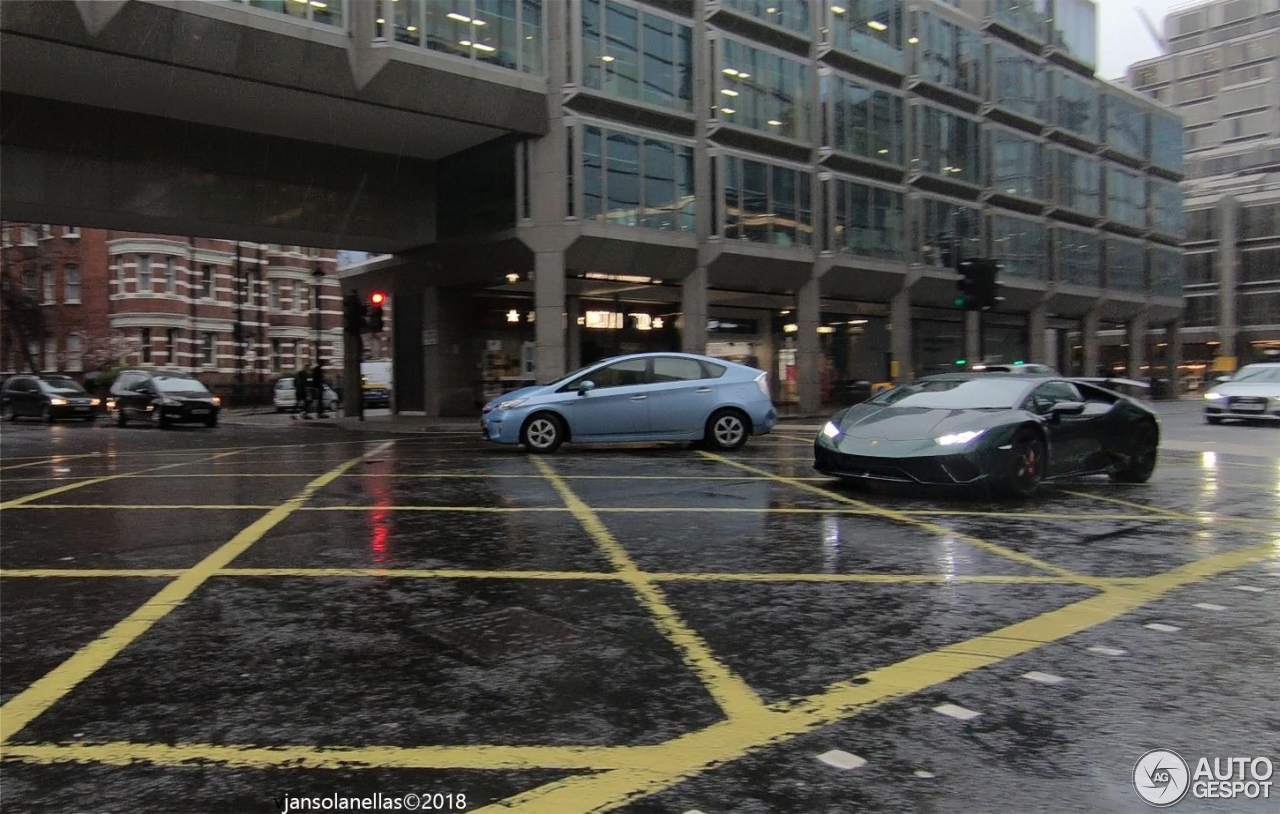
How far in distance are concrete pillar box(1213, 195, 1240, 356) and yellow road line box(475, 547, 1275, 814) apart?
260ft

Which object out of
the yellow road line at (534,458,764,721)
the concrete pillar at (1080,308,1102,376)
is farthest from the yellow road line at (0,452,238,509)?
the concrete pillar at (1080,308,1102,376)

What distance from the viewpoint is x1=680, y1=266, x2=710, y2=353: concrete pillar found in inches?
1086

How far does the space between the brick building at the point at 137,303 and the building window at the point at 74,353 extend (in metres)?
0.06

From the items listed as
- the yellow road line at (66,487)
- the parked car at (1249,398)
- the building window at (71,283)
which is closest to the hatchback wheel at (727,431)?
the yellow road line at (66,487)

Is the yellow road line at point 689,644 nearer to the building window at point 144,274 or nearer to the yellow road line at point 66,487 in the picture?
the yellow road line at point 66,487

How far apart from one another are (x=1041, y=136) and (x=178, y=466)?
39614 mm

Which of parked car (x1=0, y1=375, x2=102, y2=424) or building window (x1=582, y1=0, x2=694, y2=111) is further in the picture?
parked car (x1=0, y1=375, x2=102, y2=424)

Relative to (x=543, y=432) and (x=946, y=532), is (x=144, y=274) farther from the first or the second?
(x=946, y=532)

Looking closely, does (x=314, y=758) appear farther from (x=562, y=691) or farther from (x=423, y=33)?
(x=423, y=33)

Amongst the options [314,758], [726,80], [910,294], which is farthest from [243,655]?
[910,294]

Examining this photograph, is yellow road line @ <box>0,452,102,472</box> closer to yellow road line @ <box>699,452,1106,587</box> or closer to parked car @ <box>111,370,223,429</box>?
parked car @ <box>111,370,223,429</box>

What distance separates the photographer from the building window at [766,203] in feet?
92.3

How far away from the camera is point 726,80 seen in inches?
1097

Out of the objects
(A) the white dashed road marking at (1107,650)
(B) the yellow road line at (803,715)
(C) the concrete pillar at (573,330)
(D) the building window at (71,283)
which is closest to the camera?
(B) the yellow road line at (803,715)
